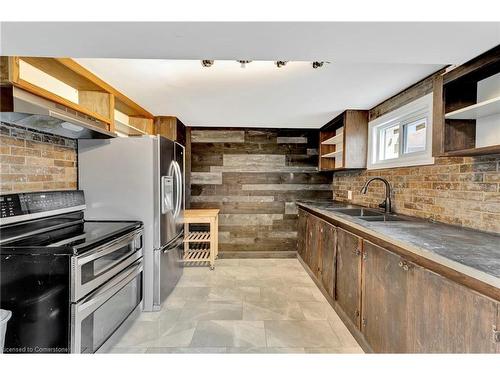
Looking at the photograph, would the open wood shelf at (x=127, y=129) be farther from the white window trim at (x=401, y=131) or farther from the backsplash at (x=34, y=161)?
the white window trim at (x=401, y=131)

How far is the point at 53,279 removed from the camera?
4.60ft

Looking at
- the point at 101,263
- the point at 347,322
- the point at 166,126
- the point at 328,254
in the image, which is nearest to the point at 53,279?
the point at 101,263

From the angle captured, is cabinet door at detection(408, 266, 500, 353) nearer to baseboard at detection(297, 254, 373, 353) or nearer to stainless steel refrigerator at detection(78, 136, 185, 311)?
baseboard at detection(297, 254, 373, 353)

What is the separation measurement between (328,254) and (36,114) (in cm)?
260

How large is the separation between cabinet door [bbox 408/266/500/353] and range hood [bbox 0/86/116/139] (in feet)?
7.37

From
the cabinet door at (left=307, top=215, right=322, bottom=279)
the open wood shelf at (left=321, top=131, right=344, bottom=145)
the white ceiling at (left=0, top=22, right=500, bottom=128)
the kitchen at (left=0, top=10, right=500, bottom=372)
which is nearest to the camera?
the white ceiling at (left=0, top=22, right=500, bottom=128)

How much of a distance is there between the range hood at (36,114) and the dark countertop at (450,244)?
212cm

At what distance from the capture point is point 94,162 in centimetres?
229

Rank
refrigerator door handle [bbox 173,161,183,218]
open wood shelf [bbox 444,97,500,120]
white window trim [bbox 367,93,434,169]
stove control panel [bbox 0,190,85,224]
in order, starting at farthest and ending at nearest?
refrigerator door handle [bbox 173,161,183,218] → white window trim [bbox 367,93,434,169] → stove control panel [bbox 0,190,85,224] → open wood shelf [bbox 444,97,500,120]

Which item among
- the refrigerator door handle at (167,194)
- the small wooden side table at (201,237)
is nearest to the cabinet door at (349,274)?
the refrigerator door handle at (167,194)

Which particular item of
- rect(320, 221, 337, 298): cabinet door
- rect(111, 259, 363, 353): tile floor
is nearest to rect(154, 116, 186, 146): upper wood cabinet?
rect(111, 259, 363, 353): tile floor

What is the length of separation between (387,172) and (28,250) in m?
3.02

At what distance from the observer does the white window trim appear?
200cm
